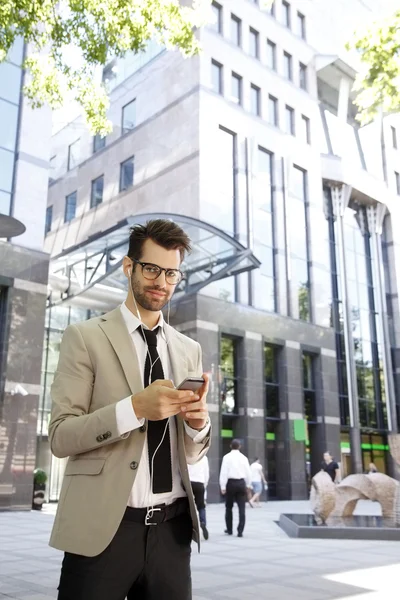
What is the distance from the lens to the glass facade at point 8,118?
1981 centimetres

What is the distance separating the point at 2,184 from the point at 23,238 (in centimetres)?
200

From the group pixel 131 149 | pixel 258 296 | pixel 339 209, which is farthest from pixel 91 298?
pixel 339 209

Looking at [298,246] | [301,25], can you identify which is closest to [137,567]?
[298,246]

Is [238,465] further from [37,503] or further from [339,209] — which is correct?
[339,209]

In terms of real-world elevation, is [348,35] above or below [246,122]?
below

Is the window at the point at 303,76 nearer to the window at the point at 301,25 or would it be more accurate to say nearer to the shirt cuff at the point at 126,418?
the window at the point at 301,25

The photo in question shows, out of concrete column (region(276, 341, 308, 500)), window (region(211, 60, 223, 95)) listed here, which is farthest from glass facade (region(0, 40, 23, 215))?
concrete column (region(276, 341, 308, 500))

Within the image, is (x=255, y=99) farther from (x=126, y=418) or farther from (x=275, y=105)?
(x=126, y=418)

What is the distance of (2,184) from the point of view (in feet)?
64.7

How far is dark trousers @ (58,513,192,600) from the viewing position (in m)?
1.96

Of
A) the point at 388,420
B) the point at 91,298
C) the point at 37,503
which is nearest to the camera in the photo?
the point at 37,503

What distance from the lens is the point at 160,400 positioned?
74.1 inches

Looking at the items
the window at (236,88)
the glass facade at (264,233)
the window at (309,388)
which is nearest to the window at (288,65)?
the window at (236,88)

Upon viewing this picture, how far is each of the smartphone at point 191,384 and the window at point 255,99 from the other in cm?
3171
